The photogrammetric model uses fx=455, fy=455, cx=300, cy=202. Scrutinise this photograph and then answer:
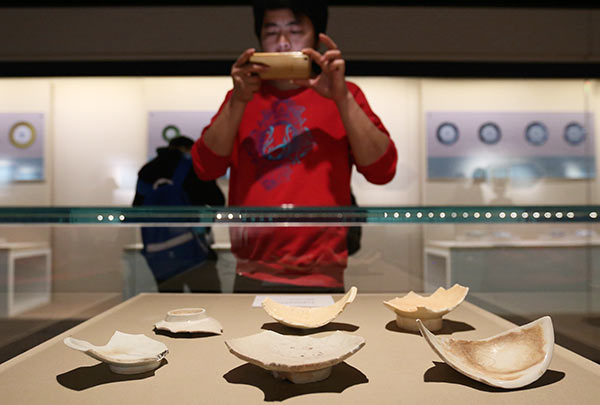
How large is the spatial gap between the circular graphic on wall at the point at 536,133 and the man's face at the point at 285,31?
2.53 metres

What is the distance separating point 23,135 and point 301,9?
108 inches

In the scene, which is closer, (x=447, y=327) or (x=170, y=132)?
(x=447, y=327)

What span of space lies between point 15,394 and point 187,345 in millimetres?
232

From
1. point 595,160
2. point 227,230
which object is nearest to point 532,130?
point 595,160

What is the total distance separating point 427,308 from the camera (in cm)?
73

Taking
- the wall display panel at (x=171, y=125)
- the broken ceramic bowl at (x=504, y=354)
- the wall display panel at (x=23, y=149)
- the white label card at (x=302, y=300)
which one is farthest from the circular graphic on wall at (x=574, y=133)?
the wall display panel at (x=23, y=149)

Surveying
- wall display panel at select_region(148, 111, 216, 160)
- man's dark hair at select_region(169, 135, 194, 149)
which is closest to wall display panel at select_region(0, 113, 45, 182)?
wall display panel at select_region(148, 111, 216, 160)

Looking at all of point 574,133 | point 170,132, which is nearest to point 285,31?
point 170,132

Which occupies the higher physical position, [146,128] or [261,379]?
[146,128]

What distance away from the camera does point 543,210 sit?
809 mm

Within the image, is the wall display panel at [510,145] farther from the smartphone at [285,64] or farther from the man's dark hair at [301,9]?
the smartphone at [285,64]

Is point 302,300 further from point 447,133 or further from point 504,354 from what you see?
point 447,133

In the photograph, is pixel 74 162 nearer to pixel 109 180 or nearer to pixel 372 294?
pixel 109 180

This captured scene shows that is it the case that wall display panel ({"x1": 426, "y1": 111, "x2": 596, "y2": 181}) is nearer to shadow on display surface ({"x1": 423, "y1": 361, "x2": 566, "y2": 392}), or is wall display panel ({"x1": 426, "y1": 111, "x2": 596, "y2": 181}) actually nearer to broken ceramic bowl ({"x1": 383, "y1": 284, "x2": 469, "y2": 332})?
broken ceramic bowl ({"x1": 383, "y1": 284, "x2": 469, "y2": 332})
